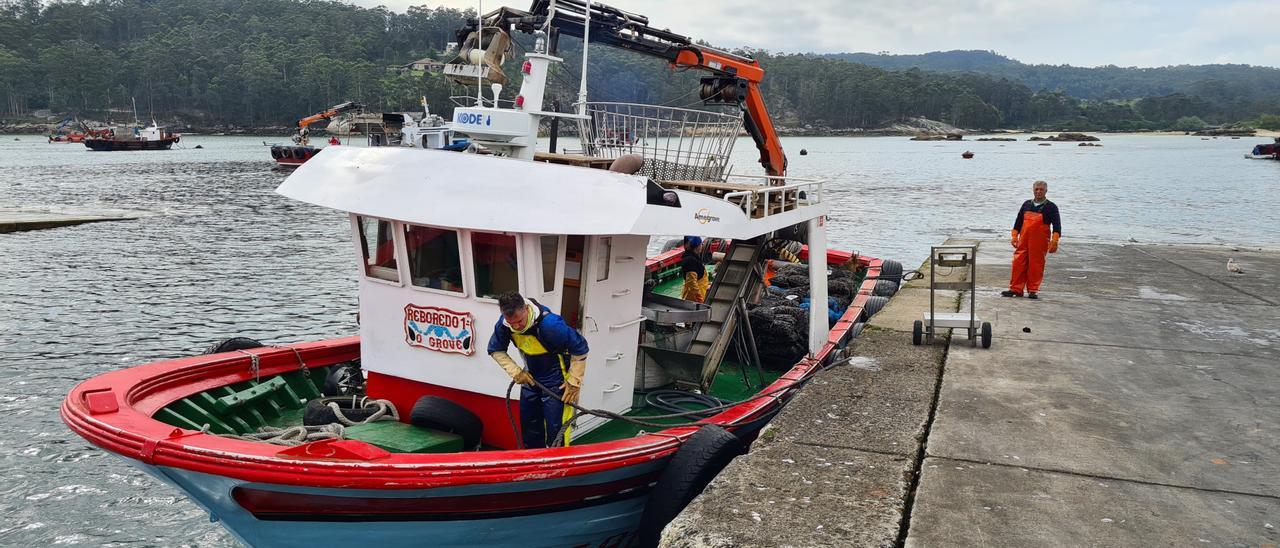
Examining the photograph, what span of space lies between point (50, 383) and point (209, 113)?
131193 mm

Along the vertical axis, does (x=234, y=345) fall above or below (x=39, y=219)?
above

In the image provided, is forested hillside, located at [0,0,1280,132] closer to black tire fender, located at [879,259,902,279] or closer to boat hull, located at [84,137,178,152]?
boat hull, located at [84,137,178,152]

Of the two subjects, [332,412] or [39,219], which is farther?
[39,219]

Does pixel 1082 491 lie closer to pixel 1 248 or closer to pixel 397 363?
pixel 397 363

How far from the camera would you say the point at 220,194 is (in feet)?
143

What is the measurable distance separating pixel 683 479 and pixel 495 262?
75.5 inches

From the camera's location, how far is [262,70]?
124 m

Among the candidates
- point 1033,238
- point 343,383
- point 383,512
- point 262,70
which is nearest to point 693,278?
point 1033,238

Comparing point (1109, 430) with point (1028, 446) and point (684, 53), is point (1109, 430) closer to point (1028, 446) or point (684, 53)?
point (1028, 446)

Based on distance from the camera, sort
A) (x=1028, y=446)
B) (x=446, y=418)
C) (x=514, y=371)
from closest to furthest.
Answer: (x=514, y=371)
(x=1028, y=446)
(x=446, y=418)

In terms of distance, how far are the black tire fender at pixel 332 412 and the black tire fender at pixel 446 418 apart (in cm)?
52

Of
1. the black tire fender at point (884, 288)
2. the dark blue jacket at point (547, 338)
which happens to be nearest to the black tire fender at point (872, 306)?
the black tire fender at point (884, 288)

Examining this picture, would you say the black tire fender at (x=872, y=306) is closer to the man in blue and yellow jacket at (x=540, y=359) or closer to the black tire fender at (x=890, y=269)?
the black tire fender at (x=890, y=269)

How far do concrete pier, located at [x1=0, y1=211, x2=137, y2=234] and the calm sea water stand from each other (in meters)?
0.81
